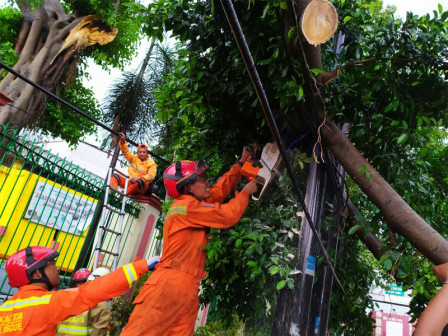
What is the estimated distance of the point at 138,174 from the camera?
711 centimetres

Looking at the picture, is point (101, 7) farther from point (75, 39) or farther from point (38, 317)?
point (38, 317)

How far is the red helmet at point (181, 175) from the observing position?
3834 millimetres

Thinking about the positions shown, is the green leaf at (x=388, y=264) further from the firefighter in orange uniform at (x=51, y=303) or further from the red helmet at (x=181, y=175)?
the firefighter in orange uniform at (x=51, y=303)

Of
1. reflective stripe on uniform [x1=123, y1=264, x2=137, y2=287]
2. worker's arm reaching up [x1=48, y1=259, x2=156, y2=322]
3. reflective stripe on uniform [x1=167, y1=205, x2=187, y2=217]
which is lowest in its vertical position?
worker's arm reaching up [x1=48, y1=259, x2=156, y2=322]

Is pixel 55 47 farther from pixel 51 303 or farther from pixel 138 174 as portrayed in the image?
pixel 51 303

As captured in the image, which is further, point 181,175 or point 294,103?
point 181,175

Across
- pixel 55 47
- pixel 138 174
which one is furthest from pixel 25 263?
pixel 55 47

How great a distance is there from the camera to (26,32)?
1388cm

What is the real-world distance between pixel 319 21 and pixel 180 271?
2.32m

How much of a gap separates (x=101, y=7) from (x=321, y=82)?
12.7 metres

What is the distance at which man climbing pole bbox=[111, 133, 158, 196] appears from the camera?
6.80 metres

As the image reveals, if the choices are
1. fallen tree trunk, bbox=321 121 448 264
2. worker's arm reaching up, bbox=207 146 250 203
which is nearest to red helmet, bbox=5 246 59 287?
worker's arm reaching up, bbox=207 146 250 203

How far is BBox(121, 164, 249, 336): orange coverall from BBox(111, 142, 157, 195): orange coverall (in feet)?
11.2

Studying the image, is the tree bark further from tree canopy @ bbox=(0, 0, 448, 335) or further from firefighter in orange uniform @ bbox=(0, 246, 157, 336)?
firefighter in orange uniform @ bbox=(0, 246, 157, 336)
